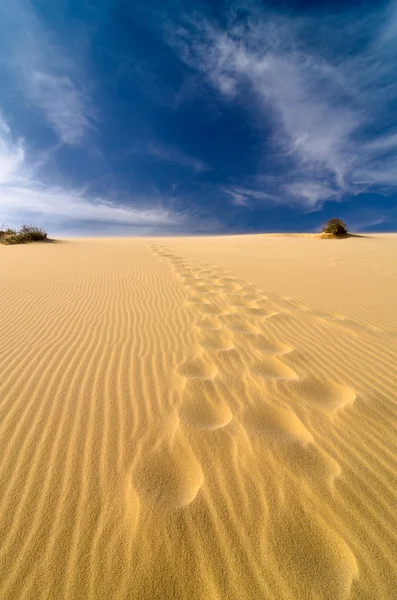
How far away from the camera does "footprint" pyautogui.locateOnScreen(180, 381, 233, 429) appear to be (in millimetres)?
2139

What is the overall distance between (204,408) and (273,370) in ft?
3.14

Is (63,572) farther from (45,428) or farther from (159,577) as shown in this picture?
(45,428)

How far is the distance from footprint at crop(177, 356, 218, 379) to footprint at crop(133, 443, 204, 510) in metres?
0.92

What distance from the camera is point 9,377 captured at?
274 centimetres

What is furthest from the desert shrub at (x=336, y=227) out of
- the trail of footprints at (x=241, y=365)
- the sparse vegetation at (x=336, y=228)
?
the trail of footprints at (x=241, y=365)

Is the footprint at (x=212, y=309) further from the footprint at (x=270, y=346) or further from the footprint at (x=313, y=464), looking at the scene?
the footprint at (x=313, y=464)

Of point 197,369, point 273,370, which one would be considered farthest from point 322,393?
point 197,369

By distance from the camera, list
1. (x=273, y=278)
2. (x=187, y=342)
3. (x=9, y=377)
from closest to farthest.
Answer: (x=9, y=377) < (x=187, y=342) < (x=273, y=278)

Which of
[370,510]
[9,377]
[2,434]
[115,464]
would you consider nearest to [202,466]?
[115,464]

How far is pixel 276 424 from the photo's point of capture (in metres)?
2.14

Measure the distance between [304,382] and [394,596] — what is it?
155 cm

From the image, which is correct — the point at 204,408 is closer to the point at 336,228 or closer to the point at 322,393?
the point at 322,393

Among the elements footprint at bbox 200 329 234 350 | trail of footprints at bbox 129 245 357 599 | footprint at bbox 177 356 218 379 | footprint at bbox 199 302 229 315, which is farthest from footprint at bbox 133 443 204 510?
footprint at bbox 199 302 229 315

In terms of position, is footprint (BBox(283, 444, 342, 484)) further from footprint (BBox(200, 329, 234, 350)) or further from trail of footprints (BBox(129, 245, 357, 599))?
footprint (BBox(200, 329, 234, 350))
